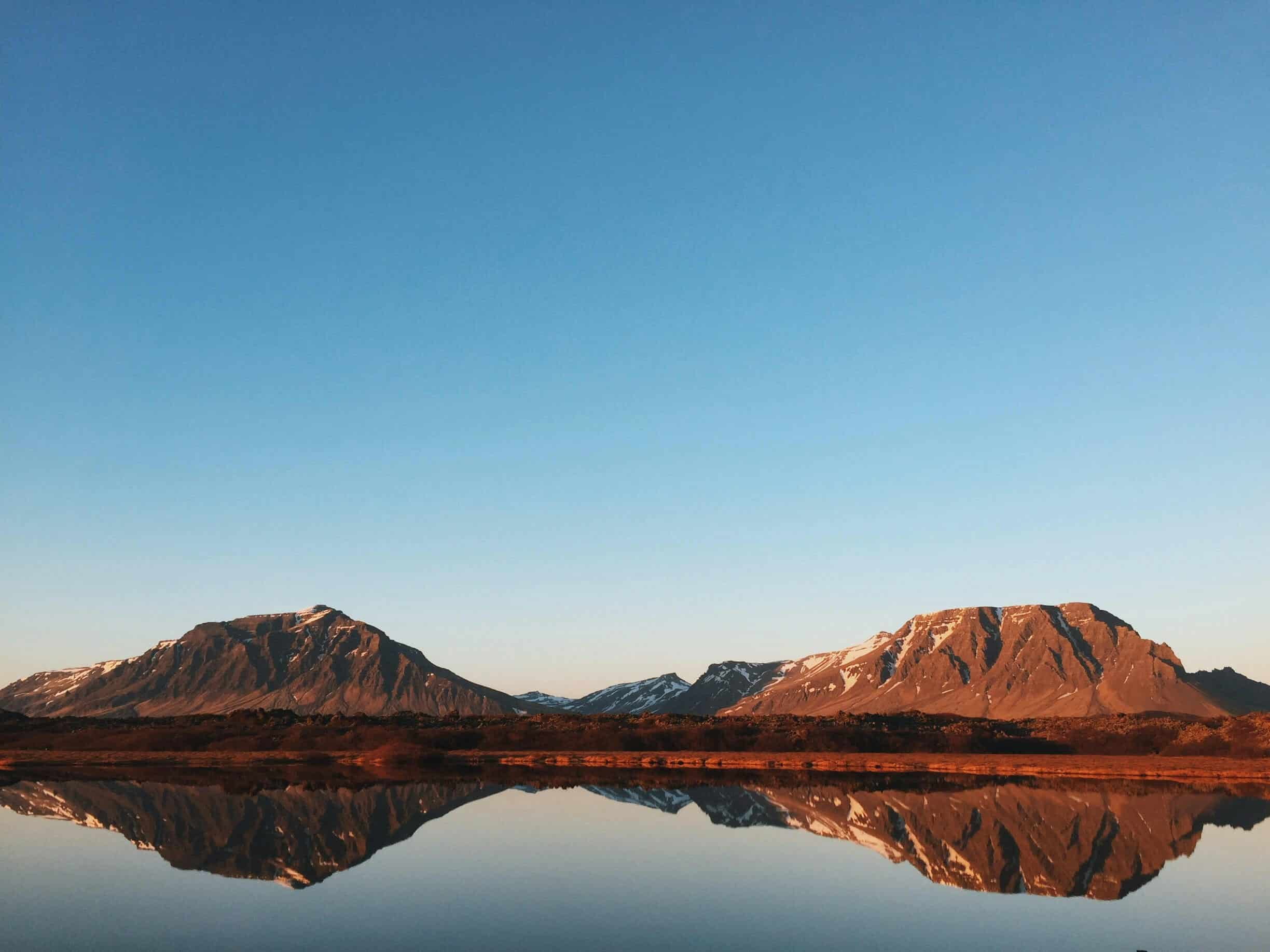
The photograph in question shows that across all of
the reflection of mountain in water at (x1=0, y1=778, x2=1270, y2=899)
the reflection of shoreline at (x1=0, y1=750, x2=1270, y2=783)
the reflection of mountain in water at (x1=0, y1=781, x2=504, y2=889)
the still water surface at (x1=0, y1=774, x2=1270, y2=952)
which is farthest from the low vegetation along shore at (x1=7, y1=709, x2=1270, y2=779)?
the reflection of mountain in water at (x1=0, y1=781, x2=504, y2=889)

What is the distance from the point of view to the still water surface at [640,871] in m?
25.8

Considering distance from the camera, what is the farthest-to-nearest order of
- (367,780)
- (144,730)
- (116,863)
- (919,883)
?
(144,730) → (367,780) → (116,863) → (919,883)

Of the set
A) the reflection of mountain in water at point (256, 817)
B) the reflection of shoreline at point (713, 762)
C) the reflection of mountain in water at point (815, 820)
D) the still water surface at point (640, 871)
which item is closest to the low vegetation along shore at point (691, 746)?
the reflection of shoreline at point (713, 762)

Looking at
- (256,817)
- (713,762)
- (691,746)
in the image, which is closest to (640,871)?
(256,817)

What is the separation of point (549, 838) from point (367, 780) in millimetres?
29575

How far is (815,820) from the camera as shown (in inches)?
1877

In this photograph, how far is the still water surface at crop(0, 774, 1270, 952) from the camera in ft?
84.5

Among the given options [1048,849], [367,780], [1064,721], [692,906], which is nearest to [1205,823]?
[1048,849]

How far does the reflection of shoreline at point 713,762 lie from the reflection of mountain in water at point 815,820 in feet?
35.4

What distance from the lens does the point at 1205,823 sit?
148 feet

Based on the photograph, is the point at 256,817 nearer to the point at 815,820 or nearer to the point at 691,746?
the point at 815,820

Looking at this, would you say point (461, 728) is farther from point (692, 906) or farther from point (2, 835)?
point (692, 906)

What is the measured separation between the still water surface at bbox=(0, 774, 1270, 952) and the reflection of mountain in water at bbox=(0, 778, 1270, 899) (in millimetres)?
220

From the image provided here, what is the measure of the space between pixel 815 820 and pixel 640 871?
15.2 metres
